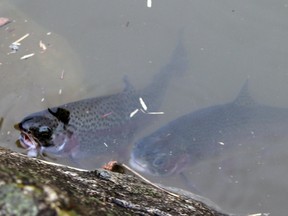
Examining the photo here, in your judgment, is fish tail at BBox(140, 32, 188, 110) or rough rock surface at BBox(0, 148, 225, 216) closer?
rough rock surface at BBox(0, 148, 225, 216)

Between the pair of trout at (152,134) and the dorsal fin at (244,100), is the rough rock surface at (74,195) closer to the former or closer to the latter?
the pair of trout at (152,134)

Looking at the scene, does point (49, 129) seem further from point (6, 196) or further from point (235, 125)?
point (6, 196)

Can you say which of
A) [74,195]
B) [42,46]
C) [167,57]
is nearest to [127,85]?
[167,57]

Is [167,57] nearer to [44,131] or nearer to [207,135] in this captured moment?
[207,135]

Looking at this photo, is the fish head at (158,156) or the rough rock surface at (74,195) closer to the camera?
the rough rock surface at (74,195)

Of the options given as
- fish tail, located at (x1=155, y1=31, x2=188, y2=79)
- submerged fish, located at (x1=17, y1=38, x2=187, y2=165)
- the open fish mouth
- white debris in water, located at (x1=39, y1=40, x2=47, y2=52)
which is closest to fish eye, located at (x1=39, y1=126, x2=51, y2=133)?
submerged fish, located at (x1=17, y1=38, x2=187, y2=165)

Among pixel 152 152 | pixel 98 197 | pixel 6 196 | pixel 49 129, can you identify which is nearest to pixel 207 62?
pixel 152 152

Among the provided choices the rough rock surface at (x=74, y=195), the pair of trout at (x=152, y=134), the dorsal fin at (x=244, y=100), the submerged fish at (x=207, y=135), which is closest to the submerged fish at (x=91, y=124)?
the pair of trout at (x=152, y=134)

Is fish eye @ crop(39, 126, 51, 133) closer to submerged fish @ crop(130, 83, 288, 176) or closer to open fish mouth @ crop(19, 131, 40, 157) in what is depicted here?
Answer: open fish mouth @ crop(19, 131, 40, 157)
